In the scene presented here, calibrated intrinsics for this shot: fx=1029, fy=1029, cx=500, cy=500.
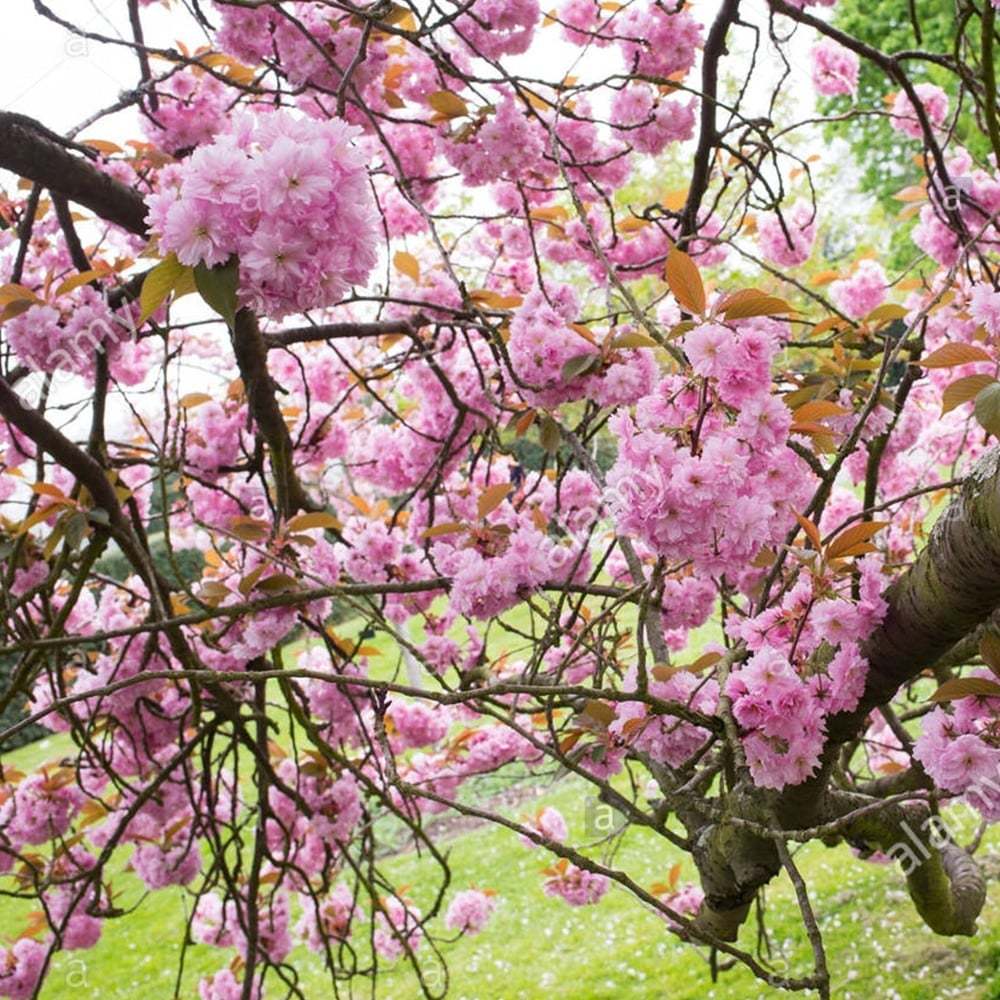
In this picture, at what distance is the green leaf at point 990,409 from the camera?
996 mm

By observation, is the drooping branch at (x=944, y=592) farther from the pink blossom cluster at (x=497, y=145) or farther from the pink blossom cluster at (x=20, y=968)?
the pink blossom cluster at (x=20, y=968)

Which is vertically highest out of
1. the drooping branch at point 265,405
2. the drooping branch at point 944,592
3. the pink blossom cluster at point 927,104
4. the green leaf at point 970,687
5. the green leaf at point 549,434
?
the pink blossom cluster at point 927,104

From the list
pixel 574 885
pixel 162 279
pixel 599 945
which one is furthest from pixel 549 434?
pixel 599 945

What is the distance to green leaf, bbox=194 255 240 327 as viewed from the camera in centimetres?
87

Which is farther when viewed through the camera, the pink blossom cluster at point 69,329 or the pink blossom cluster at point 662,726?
the pink blossom cluster at point 69,329

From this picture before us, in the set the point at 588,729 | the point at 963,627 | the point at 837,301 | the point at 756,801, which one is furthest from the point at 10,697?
the point at 837,301

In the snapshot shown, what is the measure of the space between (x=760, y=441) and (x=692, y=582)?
3.66ft

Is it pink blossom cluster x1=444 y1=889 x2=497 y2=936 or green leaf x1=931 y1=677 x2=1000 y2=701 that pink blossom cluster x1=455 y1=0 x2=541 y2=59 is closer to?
green leaf x1=931 y1=677 x2=1000 y2=701

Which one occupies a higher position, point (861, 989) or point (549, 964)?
point (549, 964)

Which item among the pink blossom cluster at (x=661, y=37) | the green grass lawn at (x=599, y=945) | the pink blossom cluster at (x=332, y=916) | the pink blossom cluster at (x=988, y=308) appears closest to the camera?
the pink blossom cluster at (x=988, y=308)

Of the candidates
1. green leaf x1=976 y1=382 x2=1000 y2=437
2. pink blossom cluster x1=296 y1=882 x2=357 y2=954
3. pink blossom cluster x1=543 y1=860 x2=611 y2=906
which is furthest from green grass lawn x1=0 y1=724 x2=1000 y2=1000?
green leaf x1=976 y1=382 x2=1000 y2=437

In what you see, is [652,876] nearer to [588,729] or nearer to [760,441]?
[588,729]

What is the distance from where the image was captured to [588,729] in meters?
1.52

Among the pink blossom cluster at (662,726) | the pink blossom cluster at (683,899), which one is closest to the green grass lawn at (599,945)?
the pink blossom cluster at (683,899)
